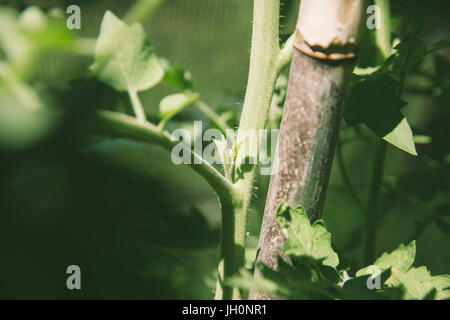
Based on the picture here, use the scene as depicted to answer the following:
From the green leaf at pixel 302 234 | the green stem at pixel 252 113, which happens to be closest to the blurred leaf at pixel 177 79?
the green stem at pixel 252 113

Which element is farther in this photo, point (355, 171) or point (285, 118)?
point (355, 171)

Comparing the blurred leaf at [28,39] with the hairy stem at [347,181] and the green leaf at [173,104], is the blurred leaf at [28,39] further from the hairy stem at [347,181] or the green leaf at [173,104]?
the hairy stem at [347,181]

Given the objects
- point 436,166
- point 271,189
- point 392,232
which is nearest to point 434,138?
point 436,166

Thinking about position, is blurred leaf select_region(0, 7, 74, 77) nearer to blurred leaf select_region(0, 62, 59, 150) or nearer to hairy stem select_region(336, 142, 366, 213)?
blurred leaf select_region(0, 62, 59, 150)

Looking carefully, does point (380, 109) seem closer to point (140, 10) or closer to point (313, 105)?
point (313, 105)
